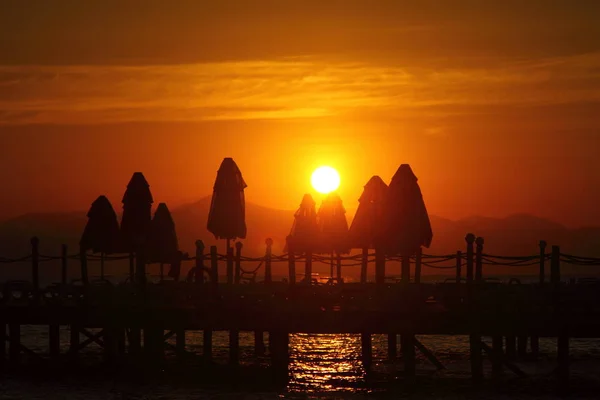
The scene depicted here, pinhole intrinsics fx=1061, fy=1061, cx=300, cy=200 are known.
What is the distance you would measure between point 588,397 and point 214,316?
500 inches

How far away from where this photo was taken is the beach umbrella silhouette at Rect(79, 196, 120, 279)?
43531 mm

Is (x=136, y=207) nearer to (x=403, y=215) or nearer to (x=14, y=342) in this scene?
(x=14, y=342)

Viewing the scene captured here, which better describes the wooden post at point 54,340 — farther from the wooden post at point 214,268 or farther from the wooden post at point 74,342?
the wooden post at point 214,268

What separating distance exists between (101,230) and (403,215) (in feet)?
43.1

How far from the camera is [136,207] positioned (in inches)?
1672

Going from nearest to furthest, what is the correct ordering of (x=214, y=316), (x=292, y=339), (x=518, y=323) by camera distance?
(x=518, y=323) → (x=214, y=316) → (x=292, y=339)

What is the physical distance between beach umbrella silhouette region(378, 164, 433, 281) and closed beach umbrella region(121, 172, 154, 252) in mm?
10263

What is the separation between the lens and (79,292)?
3850 centimetres

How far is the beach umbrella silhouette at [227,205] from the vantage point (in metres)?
42.1

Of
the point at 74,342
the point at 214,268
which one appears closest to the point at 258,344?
the point at 74,342

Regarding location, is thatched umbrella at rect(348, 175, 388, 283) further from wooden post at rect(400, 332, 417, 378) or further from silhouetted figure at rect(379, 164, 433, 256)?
wooden post at rect(400, 332, 417, 378)

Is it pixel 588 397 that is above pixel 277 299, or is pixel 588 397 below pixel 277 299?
below

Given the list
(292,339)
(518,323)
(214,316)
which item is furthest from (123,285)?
(292,339)

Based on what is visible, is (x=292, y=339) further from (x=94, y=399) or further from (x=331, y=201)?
(x=94, y=399)
